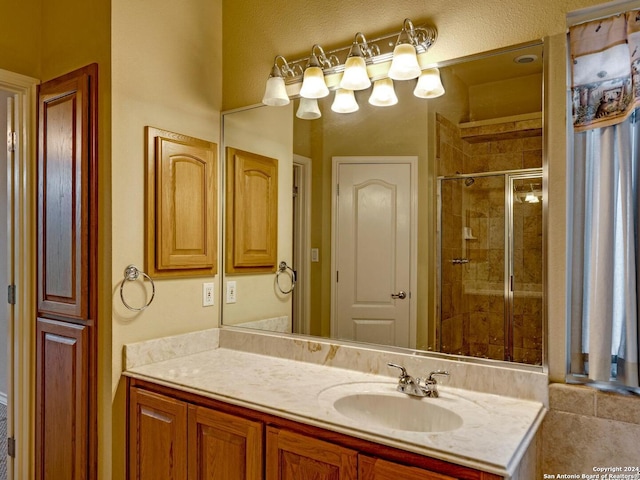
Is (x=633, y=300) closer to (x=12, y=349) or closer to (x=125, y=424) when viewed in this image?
(x=125, y=424)

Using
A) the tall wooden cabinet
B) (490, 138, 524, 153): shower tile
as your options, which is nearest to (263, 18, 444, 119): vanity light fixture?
(490, 138, 524, 153): shower tile

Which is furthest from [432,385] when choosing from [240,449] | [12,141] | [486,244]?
[12,141]

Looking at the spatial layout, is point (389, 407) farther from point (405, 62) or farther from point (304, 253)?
point (405, 62)

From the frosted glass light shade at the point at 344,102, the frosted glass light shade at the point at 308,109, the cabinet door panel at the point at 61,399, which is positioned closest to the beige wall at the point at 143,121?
the cabinet door panel at the point at 61,399

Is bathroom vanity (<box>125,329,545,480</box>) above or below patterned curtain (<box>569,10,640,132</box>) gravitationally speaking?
below

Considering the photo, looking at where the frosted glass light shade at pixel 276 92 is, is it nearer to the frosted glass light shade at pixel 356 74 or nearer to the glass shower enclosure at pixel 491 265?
the frosted glass light shade at pixel 356 74

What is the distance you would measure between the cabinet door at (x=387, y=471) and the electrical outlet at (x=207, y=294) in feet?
3.99

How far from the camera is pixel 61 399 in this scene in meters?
2.07

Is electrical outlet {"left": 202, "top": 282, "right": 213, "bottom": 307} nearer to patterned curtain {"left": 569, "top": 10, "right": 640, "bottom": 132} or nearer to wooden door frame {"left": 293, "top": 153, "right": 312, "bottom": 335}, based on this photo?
wooden door frame {"left": 293, "top": 153, "right": 312, "bottom": 335}

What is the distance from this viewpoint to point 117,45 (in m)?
1.91

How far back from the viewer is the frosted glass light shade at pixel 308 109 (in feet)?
6.95

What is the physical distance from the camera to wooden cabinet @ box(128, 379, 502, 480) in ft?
4.17

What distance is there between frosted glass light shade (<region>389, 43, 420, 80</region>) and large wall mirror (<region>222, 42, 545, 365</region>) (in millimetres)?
106

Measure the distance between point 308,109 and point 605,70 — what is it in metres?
1.15
